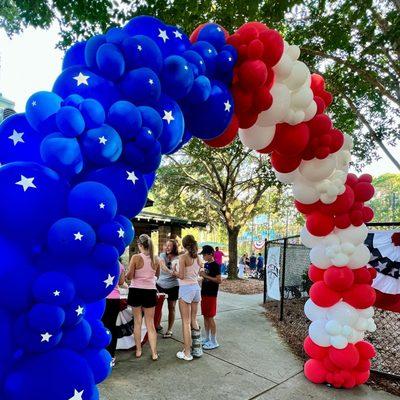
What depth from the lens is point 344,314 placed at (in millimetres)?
3822

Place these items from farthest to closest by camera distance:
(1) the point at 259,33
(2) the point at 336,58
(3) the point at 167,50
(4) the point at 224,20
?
(2) the point at 336,58, (4) the point at 224,20, (1) the point at 259,33, (3) the point at 167,50

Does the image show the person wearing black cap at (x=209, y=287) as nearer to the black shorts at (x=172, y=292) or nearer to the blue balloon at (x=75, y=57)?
the black shorts at (x=172, y=292)

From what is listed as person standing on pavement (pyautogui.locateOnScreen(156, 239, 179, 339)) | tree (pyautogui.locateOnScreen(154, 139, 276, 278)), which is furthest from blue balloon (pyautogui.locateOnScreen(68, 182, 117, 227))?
tree (pyautogui.locateOnScreen(154, 139, 276, 278))

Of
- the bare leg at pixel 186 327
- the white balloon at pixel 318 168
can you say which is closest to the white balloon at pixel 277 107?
the white balloon at pixel 318 168

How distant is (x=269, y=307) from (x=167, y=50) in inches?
302

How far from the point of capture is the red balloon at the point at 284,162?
349 centimetres

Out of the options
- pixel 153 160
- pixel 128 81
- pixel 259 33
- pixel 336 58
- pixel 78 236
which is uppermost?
pixel 336 58

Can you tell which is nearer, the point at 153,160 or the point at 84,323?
the point at 84,323

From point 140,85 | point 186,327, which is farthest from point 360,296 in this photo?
point 140,85

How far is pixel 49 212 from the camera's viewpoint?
4.86 ft

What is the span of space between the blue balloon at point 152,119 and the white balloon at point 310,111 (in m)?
1.77

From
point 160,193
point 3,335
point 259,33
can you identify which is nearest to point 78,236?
point 3,335

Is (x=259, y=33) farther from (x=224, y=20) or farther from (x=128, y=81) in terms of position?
(x=224, y=20)

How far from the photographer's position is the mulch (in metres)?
4.02
